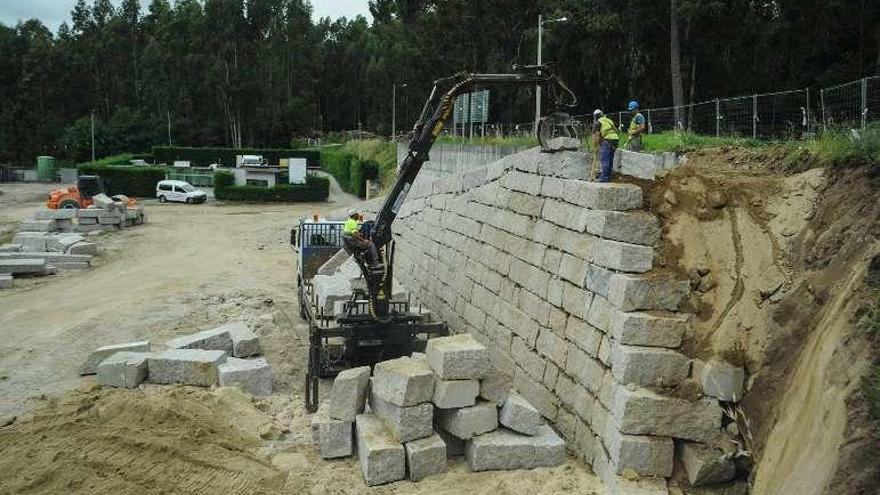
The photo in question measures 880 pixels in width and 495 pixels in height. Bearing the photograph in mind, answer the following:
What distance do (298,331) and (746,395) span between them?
10072 mm

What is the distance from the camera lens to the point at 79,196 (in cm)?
3406

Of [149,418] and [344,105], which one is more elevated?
[344,105]

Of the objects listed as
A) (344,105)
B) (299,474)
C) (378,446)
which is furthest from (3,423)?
(344,105)

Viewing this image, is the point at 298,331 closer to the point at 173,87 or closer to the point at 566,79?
the point at 566,79

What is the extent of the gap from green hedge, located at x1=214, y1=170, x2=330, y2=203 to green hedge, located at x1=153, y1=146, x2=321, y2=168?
1678 cm

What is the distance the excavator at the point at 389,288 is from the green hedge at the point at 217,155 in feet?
170

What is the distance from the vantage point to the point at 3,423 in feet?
32.9

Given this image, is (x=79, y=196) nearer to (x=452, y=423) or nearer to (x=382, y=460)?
(x=382, y=460)

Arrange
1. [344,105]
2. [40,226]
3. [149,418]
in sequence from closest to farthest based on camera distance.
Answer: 1. [149,418]
2. [40,226]
3. [344,105]

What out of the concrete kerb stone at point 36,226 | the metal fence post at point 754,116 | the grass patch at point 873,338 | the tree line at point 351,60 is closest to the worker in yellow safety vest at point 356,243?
the grass patch at point 873,338

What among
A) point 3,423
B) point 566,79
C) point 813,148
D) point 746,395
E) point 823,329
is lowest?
point 3,423

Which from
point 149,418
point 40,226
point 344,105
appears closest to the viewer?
point 149,418

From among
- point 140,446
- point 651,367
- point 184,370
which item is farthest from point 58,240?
point 651,367

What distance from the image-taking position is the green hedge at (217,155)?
205 feet
